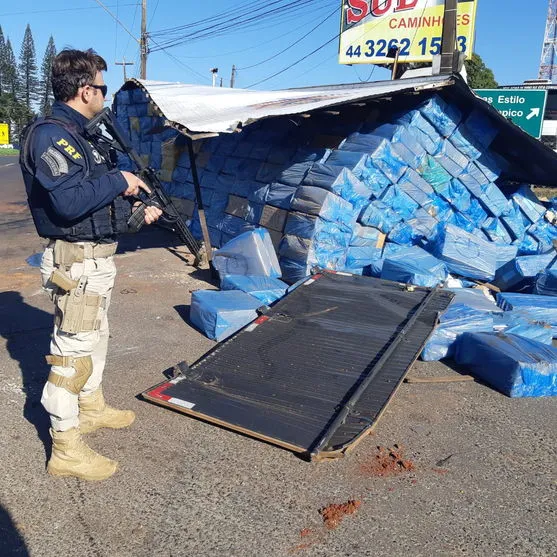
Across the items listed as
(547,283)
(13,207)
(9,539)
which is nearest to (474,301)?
(547,283)

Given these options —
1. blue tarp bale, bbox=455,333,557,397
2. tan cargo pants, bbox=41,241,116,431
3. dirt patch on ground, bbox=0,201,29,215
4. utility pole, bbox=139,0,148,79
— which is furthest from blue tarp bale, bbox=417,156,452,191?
utility pole, bbox=139,0,148,79

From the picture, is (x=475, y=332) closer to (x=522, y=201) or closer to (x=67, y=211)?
(x=67, y=211)

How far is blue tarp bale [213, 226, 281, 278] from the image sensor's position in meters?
6.49

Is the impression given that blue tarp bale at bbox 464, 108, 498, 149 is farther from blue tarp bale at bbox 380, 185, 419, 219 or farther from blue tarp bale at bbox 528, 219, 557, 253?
blue tarp bale at bbox 528, 219, 557, 253

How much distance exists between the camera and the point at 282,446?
3148mm

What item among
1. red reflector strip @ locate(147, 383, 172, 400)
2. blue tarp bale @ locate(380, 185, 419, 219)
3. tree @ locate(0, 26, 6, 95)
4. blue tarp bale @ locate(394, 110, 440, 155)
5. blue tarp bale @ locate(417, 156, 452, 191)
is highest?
tree @ locate(0, 26, 6, 95)

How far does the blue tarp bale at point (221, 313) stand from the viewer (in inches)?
197

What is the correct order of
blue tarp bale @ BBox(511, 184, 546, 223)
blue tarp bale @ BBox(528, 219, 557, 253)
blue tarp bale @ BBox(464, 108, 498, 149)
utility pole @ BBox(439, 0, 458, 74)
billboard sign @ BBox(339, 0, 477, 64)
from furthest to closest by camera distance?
billboard sign @ BBox(339, 0, 477, 64) → utility pole @ BBox(439, 0, 458, 74) → blue tarp bale @ BBox(511, 184, 546, 223) → blue tarp bale @ BBox(528, 219, 557, 253) → blue tarp bale @ BBox(464, 108, 498, 149)

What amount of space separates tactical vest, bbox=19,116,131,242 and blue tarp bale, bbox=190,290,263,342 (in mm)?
2143

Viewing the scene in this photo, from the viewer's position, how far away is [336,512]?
2.78m

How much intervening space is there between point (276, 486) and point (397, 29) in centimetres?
1676

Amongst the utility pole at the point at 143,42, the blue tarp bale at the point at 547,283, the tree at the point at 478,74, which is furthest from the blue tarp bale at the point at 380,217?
the tree at the point at 478,74

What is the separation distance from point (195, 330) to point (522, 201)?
229 inches

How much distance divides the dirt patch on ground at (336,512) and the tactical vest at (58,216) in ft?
6.06
